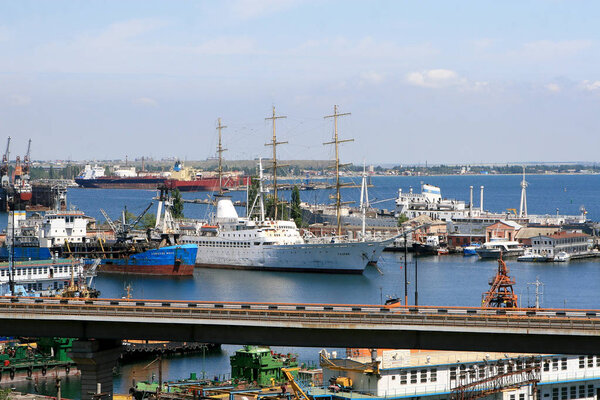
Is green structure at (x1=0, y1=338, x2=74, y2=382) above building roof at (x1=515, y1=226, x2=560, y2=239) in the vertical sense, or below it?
below

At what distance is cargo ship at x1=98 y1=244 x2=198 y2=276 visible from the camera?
72.4 m

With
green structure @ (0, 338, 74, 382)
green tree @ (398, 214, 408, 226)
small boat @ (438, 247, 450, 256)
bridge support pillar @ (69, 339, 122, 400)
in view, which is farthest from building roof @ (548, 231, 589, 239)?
bridge support pillar @ (69, 339, 122, 400)

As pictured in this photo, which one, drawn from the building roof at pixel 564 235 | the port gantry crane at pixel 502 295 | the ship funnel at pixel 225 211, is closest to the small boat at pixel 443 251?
the building roof at pixel 564 235

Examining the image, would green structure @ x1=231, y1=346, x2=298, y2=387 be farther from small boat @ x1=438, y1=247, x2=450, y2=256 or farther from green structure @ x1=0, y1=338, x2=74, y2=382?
small boat @ x1=438, y1=247, x2=450, y2=256

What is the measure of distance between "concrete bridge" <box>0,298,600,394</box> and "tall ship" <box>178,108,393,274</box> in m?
43.6

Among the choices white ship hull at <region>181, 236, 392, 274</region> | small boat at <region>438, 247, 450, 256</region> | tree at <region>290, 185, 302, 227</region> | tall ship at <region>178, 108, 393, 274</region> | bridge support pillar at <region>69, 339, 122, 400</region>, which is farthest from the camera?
tree at <region>290, 185, 302, 227</region>

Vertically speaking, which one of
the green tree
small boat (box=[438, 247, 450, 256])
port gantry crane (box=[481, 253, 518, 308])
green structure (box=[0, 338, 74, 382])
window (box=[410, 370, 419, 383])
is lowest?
green structure (box=[0, 338, 74, 382])

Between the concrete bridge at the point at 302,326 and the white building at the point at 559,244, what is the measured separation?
56.9 meters

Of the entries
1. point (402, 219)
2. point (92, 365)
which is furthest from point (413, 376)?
point (402, 219)

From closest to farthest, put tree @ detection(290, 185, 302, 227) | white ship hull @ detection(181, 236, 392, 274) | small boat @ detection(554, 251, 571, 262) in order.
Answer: white ship hull @ detection(181, 236, 392, 274) → small boat @ detection(554, 251, 571, 262) → tree @ detection(290, 185, 302, 227)

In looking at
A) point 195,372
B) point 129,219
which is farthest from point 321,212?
point 195,372

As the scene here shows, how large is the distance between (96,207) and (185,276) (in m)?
85.9

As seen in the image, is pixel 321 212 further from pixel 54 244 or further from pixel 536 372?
pixel 536 372

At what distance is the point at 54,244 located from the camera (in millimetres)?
73812
